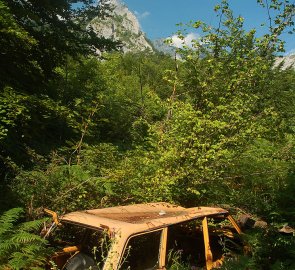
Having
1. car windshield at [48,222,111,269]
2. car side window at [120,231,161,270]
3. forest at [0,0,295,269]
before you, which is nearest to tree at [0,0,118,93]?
forest at [0,0,295,269]

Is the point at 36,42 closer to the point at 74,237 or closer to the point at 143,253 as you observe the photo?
the point at 74,237

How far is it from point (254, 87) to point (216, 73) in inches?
54.1

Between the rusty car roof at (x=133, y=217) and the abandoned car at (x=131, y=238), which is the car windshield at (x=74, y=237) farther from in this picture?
the rusty car roof at (x=133, y=217)

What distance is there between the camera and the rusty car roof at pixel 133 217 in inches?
181

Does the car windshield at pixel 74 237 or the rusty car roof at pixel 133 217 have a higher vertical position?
the rusty car roof at pixel 133 217

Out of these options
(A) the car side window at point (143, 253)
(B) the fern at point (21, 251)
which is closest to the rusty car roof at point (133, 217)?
(A) the car side window at point (143, 253)

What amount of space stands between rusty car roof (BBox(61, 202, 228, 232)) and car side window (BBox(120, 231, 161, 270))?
6.9 inches

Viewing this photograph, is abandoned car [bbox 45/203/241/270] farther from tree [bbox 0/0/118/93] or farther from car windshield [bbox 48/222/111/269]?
tree [bbox 0/0/118/93]

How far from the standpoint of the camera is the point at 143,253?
476 cm

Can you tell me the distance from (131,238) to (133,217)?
95 centimetres

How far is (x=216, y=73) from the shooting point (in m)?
10.7

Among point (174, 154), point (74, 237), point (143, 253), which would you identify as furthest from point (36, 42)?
point (143, 253)

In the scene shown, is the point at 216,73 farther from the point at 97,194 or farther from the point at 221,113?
the point at 97,194

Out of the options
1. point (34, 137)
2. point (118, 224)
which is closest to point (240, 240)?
point (118, 224)
